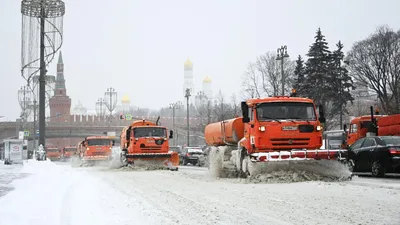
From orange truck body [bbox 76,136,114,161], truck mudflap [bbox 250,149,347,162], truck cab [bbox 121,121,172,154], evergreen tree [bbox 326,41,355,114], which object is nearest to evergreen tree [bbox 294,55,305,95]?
evergreen tree [bbox 326,41,355,114]

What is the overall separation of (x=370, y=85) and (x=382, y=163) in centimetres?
3935

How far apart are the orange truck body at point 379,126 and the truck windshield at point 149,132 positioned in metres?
11.0

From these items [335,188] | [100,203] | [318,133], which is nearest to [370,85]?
[318,133]

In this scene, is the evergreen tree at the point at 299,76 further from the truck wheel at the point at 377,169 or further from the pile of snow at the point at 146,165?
the truck wheel at the point at 377,169

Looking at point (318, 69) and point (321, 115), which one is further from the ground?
point (318, 69)

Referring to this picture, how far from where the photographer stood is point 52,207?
385 inches

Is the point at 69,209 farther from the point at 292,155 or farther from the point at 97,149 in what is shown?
the point at 97,149

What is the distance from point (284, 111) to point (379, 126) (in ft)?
44.8

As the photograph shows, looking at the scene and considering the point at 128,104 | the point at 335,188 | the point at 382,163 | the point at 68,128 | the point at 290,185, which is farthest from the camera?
the point at 128,104

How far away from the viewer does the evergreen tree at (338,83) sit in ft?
192

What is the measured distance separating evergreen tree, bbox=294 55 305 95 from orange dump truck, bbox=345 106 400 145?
30104mm

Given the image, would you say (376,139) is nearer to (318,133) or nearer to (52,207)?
(318,133)

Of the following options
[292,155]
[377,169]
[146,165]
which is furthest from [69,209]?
[146,165]

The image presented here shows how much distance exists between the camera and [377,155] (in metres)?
19.8
